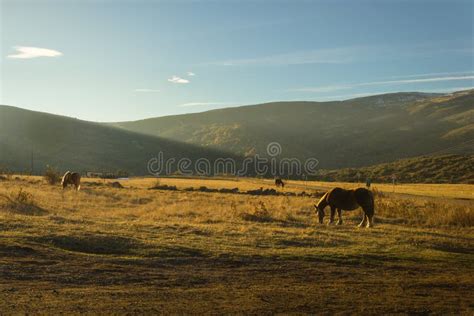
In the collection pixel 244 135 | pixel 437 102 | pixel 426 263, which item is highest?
pixel 437 102

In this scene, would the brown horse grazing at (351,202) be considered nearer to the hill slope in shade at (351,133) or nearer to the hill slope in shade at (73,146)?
the hill slope in shade at (73,146)

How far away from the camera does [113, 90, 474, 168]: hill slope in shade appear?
4983 inches

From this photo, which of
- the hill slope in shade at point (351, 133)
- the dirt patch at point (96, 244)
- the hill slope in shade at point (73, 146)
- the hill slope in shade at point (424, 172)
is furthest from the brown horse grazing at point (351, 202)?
the hill slope in shade at point (351, 133)

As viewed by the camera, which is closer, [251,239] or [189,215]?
[251,239]

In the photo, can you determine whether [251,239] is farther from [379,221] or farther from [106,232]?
[379,221]

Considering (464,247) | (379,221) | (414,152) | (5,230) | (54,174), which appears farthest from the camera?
(414,152)

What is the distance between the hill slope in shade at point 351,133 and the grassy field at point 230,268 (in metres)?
99.6

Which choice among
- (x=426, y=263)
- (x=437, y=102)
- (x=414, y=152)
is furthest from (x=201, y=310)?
(x=437, y=102)

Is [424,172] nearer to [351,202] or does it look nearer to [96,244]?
[351,202]

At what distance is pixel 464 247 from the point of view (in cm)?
1603

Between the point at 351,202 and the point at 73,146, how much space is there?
320 ft

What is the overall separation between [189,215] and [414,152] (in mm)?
108828

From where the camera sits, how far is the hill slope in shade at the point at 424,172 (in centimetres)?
7400

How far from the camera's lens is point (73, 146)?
11044 cm
